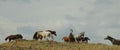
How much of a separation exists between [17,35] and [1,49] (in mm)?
21268

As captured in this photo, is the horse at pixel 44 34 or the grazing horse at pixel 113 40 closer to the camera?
the grazing horse at pixel 113 40

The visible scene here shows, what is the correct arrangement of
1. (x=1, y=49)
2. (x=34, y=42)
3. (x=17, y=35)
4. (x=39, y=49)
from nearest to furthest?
(x=1, y=49) → (x=39, y=49) → (x=34, y=42) → (x=17, y=35)

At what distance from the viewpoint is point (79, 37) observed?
49.0 m

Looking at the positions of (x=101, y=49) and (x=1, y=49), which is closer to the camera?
(x=1, y=49)

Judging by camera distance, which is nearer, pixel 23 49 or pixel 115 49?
pixel 23 49

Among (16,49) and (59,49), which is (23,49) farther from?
(59,49)

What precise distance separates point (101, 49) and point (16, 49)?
8.16m

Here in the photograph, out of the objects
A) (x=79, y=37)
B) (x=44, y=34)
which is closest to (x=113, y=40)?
(x=79, y=37)

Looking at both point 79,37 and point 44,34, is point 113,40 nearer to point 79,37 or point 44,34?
point 79,37

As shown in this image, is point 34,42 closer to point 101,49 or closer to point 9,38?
point 101,49

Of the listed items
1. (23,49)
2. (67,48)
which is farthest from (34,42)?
(23,49)

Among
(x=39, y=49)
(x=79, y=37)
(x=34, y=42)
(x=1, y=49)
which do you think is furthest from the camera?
(x=79, y=37)

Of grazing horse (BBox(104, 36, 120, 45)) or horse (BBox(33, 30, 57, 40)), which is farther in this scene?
horse (BBox(33, 30, 57, 40))

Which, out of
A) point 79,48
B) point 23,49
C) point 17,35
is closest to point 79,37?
point 17,35
